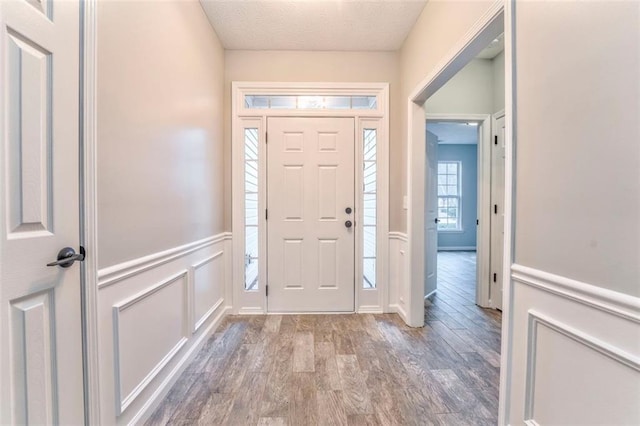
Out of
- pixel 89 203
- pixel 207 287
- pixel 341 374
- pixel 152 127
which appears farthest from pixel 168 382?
pixel 152 127

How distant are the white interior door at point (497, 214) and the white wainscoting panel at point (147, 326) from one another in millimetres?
2882

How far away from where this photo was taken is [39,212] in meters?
0.86

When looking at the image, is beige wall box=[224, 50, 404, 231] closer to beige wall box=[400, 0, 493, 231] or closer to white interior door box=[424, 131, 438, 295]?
beige wall box=[400, 0, 493, 231]

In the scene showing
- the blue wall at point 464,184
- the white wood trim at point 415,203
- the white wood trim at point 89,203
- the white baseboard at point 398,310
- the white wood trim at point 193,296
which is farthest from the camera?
the blue wall at point 464,184

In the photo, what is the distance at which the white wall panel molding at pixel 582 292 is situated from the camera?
773mm

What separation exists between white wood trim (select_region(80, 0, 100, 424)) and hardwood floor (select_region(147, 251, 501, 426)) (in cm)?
55

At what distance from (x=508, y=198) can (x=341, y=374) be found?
56.6 inches

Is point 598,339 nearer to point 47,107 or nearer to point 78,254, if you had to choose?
point 78,254

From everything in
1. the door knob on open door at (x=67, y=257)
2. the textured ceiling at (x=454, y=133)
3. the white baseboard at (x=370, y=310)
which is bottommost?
the white baseboard at (x=370, y=310)

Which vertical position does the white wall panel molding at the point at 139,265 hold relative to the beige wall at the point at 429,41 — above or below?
below

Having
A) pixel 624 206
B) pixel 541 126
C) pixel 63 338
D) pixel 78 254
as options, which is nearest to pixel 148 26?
pixel 78 254

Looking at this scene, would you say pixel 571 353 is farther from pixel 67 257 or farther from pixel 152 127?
pixel 152 127

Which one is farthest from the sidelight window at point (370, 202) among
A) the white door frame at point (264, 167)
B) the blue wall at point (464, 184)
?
the blue wall at point (464, 184)

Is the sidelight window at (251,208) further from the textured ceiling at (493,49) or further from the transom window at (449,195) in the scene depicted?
the transom window at (449,195)
